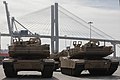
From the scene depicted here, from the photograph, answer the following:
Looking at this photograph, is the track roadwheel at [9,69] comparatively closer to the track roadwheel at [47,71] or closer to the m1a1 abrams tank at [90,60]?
the track roadwheel at [47,71]

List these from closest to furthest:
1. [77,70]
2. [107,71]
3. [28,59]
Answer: [28,59]
[77,70]
[107,71]

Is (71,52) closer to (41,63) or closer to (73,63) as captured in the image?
(73,63)

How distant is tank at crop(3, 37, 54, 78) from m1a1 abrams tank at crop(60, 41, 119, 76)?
7.88ft

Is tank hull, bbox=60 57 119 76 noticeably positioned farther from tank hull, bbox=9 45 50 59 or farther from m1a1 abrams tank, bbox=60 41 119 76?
tank hull, bbox=9 45 50 59

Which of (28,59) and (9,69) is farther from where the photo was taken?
(28,59)

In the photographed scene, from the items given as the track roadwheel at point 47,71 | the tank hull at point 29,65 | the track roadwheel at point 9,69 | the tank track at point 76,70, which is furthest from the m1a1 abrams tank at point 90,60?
the track roadwheel at point 9,69

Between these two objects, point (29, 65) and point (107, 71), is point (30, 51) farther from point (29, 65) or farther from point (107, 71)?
point (107, 71)

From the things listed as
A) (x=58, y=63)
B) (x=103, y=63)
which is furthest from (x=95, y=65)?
(x=58, y=63)

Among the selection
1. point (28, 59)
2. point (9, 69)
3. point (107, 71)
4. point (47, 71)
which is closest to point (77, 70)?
point (47, 71)

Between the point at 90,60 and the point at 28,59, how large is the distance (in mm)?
4623

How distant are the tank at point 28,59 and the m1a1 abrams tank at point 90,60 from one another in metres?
2.40

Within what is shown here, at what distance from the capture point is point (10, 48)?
26.2 m

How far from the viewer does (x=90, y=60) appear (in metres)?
27.7

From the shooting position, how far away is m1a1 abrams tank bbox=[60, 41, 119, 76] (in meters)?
27.2
